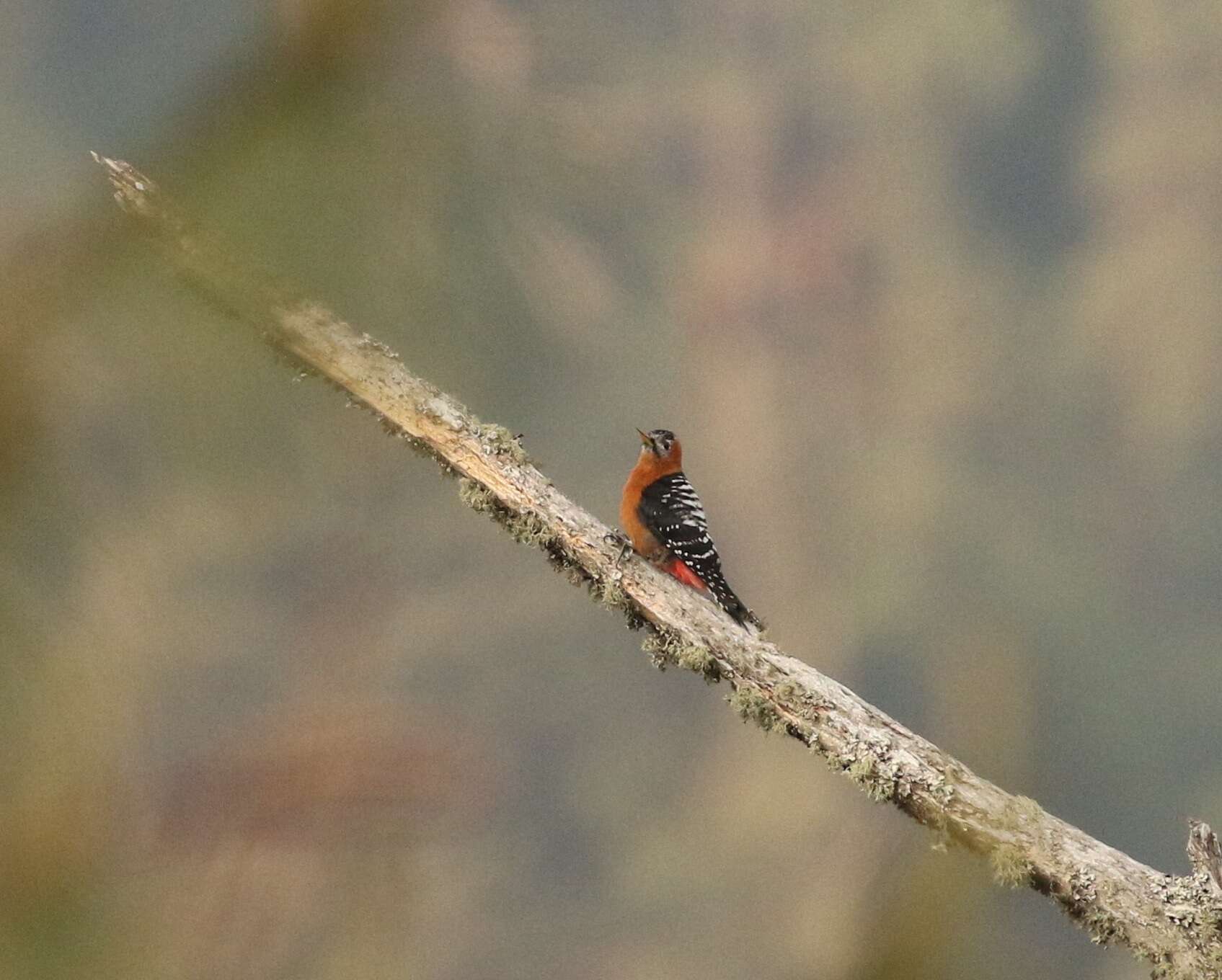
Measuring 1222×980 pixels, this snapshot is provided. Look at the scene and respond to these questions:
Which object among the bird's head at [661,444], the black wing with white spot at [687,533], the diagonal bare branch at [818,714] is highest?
the bird's head at [661,444]

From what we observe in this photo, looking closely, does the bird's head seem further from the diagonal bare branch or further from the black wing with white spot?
the diagonal bare branch

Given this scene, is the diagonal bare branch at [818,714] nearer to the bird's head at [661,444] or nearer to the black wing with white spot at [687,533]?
the black wing with white spot at [687,533]

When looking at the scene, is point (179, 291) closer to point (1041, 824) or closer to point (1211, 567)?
point (1041, 824)

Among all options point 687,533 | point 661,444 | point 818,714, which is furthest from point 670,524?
point 818,714

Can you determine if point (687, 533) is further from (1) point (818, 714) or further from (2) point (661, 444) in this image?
(1) point (818, 714)

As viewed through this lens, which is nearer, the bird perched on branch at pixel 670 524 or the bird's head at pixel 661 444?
the bird perched on branch at pixel 670 524

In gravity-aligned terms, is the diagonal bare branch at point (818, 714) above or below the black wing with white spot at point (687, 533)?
below

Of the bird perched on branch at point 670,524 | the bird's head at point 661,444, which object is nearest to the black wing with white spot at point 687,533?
the bird perched on branch at point 670,524
